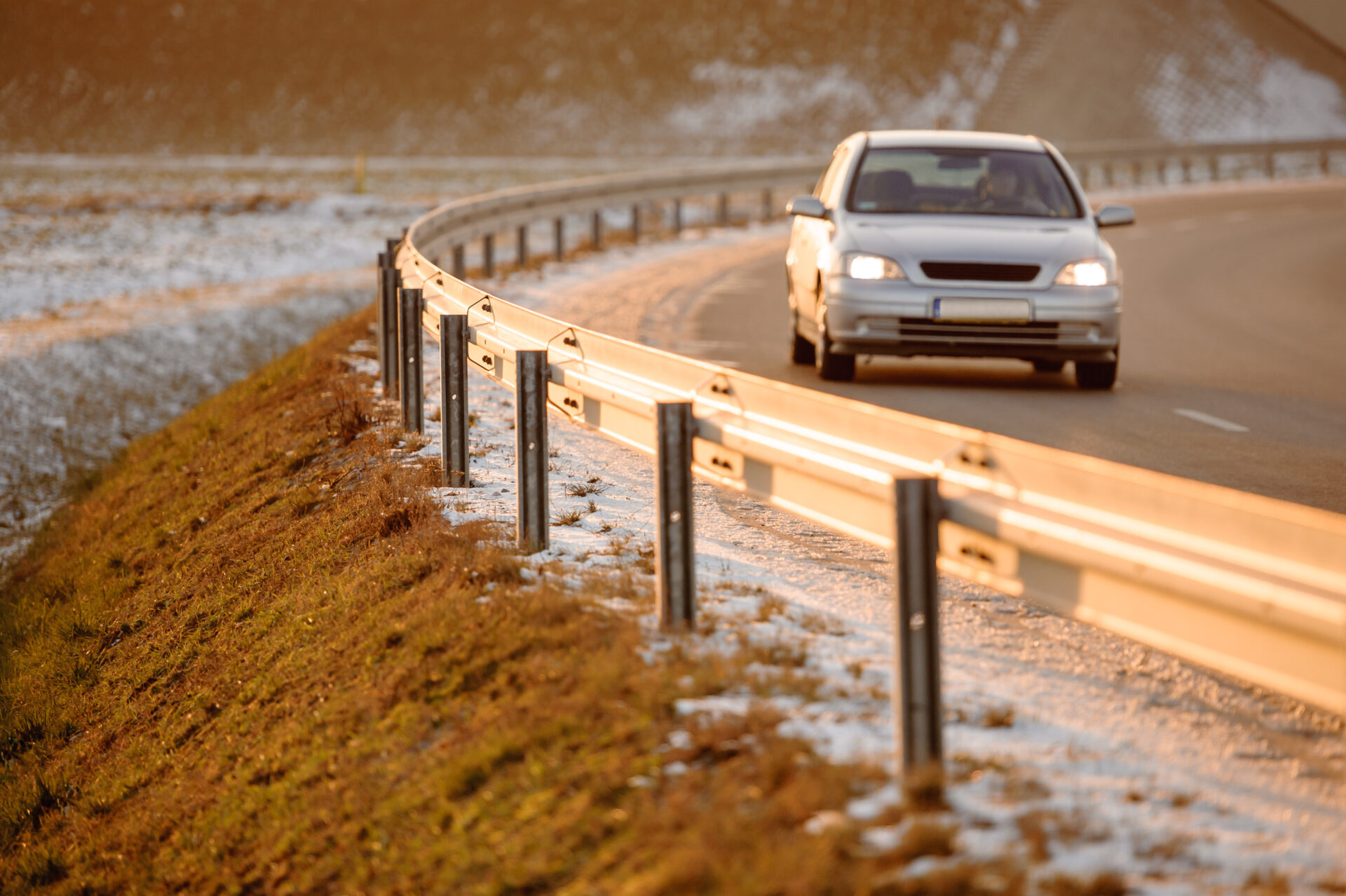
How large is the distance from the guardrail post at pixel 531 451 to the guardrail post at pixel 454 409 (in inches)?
50.6

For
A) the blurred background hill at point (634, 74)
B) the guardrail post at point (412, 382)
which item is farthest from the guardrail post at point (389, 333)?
the blurred background hill at point (634, 74)

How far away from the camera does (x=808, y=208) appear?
36.4ft

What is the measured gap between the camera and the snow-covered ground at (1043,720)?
12.1 feet

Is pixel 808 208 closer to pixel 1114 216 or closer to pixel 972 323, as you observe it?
pixel 972 323

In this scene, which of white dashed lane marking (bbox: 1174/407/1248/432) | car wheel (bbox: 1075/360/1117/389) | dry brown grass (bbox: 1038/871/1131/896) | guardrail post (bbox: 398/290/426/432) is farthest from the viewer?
car wheel (bbox: 1075/360/1117/389)

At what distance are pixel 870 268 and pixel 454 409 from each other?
3.86 metres

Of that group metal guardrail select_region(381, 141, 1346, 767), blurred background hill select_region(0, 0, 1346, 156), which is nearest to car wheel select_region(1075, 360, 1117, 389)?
metal guardrail select_region(381, 141, 1346, 767)

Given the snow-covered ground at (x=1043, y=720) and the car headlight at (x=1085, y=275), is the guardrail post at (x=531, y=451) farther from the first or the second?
the car headlight at (x=1085, y=275)

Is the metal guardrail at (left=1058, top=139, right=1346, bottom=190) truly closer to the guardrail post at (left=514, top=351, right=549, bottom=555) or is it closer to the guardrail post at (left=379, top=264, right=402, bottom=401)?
the guardrail post at (left=379, top=264, right=402, bottom=401)

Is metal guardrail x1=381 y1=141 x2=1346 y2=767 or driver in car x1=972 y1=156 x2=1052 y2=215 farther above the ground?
driver in car x1=972 y1=156 x2=1052 y2=215

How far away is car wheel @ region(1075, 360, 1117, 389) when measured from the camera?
11273mm

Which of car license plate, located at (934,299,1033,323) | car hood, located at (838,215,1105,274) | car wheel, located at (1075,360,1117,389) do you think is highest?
car hood, located at (838,215,1105,274)

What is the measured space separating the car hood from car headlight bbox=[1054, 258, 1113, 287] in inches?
1.8

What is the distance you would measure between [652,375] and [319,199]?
88.7 feet
